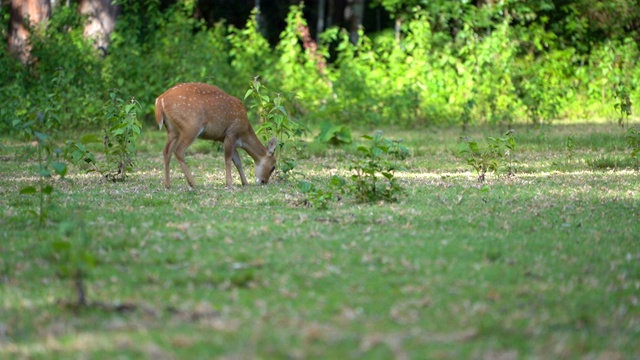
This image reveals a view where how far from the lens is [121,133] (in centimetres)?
1187

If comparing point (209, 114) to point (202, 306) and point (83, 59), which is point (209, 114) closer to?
point (202, 306)

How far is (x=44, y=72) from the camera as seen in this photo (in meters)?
20.5

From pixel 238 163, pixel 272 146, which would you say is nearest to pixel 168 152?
pixel 238 163

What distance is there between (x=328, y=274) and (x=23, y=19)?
55.4 ft

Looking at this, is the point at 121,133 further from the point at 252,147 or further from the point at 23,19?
the point at 23,19

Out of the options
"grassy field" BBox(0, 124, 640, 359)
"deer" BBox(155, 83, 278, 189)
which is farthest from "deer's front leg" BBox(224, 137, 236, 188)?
"grassy field" BBox(0, 124, 640, 359)

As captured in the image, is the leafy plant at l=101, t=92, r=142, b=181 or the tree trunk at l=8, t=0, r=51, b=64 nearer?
the leafy plant at l=101, t=92, r=142, b=181

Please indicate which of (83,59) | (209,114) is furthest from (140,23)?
(209,114)

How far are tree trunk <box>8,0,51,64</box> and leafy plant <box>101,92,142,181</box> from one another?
10.0 metres

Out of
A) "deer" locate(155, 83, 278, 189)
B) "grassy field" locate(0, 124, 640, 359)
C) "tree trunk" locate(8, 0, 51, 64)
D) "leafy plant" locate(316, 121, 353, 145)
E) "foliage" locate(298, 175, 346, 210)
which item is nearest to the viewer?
"grassy field" locate(0, 124, 640, 359)

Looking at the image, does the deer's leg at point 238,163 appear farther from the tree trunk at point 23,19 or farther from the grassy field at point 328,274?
the tree trunk at point 23,19

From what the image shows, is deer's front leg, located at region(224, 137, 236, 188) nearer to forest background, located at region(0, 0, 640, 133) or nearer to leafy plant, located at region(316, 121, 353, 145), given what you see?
leafy plant, located at region(316, 121, 353, 145)

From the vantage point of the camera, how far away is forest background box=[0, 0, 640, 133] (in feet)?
65.3

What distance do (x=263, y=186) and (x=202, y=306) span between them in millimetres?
6147
